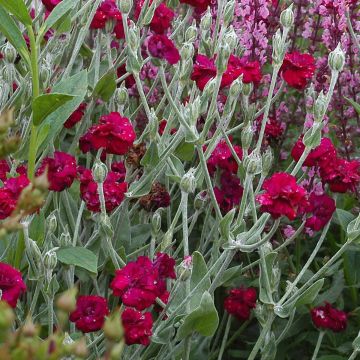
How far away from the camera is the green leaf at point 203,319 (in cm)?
133

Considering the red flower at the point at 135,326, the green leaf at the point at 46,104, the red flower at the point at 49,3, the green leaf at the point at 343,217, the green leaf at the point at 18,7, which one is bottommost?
the green leaf at the point at 343,217

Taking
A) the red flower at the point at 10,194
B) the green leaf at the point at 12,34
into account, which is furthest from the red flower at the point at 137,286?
the green leaf at the point at 12,34

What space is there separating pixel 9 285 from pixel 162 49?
0.52 meters

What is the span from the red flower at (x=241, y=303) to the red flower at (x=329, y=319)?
136 millimetres

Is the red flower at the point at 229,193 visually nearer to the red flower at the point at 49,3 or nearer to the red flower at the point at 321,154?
the red flower at the point at 321,154

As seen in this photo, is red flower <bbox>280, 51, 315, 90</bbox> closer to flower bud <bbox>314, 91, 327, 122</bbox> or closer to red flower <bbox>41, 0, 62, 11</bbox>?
flower bud <bbox>314, 91, 327, 122</bbox>

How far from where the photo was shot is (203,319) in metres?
1.37

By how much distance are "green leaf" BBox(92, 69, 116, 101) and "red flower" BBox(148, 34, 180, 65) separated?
20 centimetres

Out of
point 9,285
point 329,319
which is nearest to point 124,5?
point 9,285

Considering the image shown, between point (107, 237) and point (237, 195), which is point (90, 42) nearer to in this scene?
point (237, 195)

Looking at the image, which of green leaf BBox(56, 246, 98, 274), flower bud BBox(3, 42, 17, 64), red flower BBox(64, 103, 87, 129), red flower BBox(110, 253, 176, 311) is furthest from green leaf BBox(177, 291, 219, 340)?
flower bud BBox(3, 42, 17, 64)

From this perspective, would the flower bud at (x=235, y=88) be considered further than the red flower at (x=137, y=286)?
Yes

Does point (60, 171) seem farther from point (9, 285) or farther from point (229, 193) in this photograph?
point (229, 193)

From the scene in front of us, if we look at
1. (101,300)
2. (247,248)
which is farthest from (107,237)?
(247,248)
